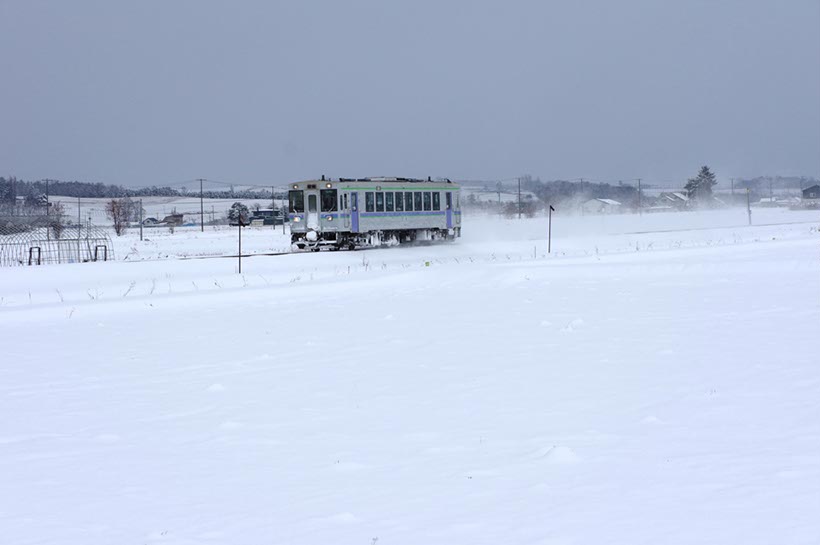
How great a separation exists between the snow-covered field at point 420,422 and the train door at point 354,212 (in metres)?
19.1

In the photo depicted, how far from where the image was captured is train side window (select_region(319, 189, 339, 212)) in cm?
3647

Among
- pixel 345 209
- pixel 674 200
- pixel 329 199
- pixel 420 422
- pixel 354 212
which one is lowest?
pixel 420 422

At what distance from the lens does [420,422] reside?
810cm

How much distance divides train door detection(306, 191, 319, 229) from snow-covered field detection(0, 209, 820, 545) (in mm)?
19164

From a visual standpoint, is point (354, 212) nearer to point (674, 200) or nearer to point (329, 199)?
point (329, 199)

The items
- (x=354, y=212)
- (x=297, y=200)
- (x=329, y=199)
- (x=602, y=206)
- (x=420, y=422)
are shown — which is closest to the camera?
(x=420, y=422)

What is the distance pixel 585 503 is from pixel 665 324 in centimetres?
816

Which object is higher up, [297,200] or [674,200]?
[674,200]

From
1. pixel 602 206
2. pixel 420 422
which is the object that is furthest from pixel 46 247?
pixel 602 206

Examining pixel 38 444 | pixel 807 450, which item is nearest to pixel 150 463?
pixel 38 444

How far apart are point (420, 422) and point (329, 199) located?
29038 mm

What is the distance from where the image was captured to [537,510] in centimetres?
577

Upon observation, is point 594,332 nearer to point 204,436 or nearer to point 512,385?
point 512,385

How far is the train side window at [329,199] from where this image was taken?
3647cm
